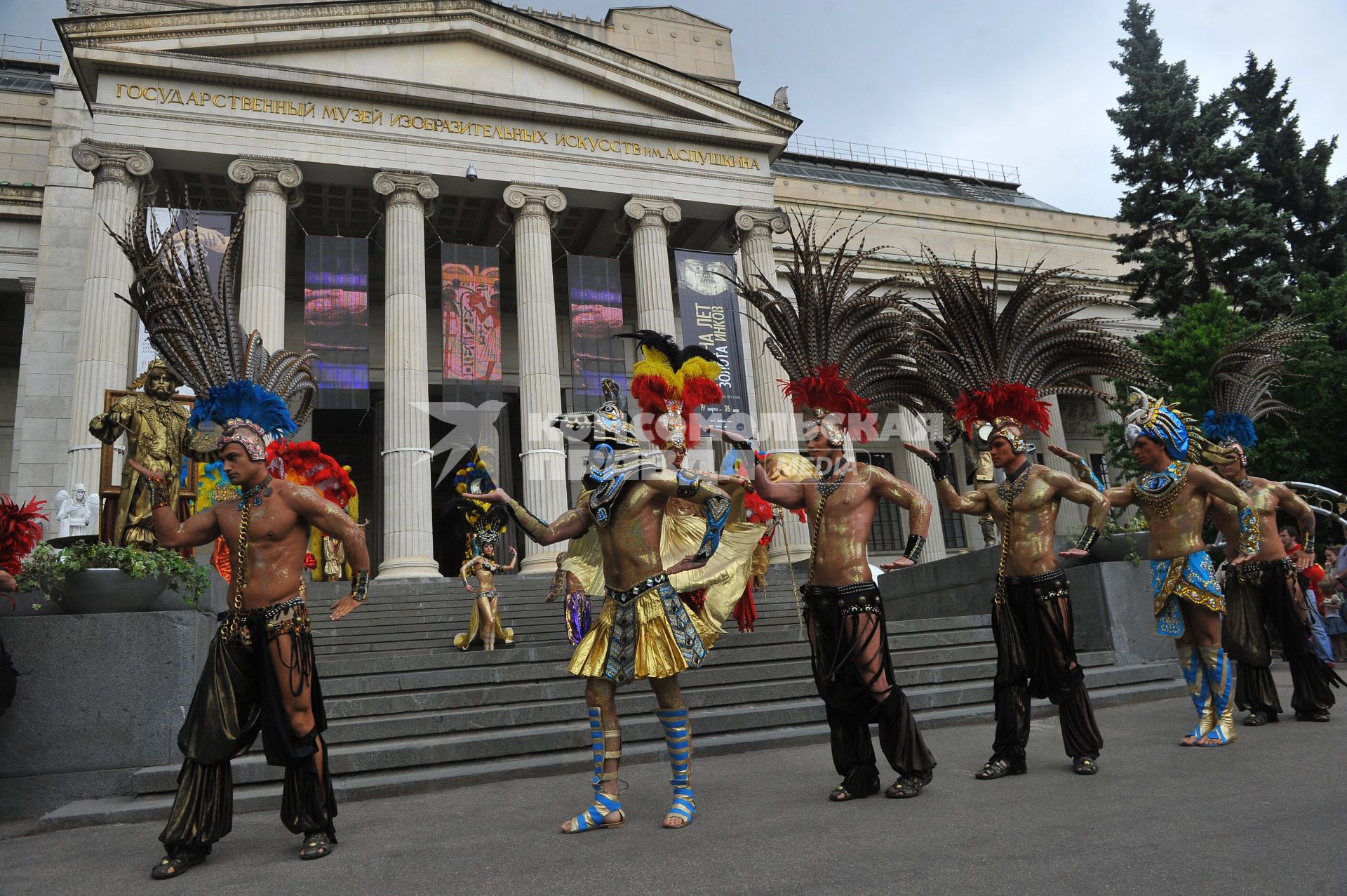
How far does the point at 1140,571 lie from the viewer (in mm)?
11211

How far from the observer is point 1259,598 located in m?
8.35

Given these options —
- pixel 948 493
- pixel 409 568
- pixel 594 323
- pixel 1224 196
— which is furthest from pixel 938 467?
pixel 1224 196

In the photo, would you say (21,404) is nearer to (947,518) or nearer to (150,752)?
(150,752)

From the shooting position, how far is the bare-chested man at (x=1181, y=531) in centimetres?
707

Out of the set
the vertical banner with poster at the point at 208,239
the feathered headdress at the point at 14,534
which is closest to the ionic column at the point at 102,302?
the vertical banner with poster at the point at 208,239

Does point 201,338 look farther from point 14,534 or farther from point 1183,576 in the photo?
point 1183,576

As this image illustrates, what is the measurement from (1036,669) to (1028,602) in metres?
0.48

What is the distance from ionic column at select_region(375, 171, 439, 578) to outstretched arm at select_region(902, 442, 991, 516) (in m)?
15.5

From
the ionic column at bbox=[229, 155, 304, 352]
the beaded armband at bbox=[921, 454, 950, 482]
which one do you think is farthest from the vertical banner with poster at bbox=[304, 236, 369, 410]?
the beaded armband at bbox=[921, 454, 950, 482]

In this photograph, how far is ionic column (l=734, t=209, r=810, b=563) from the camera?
76.9 feet

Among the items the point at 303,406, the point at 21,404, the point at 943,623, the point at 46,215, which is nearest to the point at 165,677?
the point at 303,406

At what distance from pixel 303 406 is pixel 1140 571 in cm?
1014

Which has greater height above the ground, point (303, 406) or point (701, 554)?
point (303, 406)

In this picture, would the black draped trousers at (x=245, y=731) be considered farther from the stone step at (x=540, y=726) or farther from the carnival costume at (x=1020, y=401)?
the carnival costume at (x=1020, y=401)
